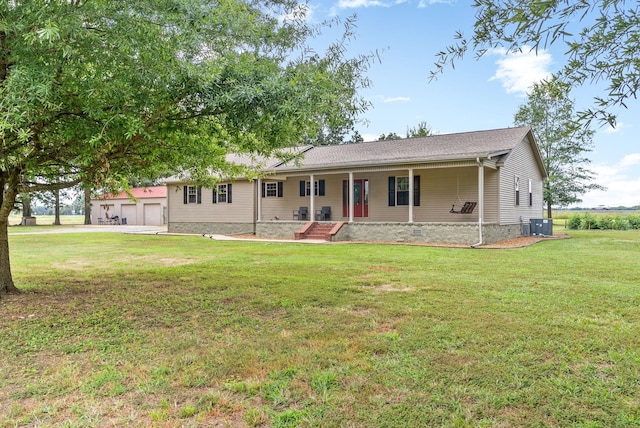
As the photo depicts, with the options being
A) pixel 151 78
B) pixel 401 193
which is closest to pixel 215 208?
pixel 401 193

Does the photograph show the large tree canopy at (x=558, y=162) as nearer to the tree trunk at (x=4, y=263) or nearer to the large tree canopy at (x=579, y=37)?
the large tree canopy at (x=579, y=37)

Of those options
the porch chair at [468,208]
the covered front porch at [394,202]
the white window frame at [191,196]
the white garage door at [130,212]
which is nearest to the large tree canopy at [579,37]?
the covered front porch at [394,202]

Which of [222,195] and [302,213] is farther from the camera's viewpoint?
[222,195]

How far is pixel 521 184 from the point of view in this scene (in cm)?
1809

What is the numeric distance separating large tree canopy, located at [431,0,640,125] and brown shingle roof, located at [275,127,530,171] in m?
11.7

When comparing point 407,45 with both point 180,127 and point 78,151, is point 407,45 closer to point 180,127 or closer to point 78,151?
point 180,127

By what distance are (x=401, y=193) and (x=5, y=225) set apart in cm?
1380

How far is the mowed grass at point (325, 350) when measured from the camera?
2.83 meters

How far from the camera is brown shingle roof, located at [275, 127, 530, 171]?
49.8 feet

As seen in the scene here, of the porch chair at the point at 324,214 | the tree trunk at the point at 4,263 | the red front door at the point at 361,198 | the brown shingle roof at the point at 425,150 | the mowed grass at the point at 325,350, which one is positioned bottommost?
the mowed grass at the point at 325,350

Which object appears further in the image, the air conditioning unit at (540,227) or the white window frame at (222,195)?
the white window frame at (222,195)

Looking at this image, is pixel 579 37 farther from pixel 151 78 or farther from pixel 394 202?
pixel 394 202

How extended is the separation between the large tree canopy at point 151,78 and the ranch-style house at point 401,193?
803 centimetres

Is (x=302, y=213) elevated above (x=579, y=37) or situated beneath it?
situated beneath
